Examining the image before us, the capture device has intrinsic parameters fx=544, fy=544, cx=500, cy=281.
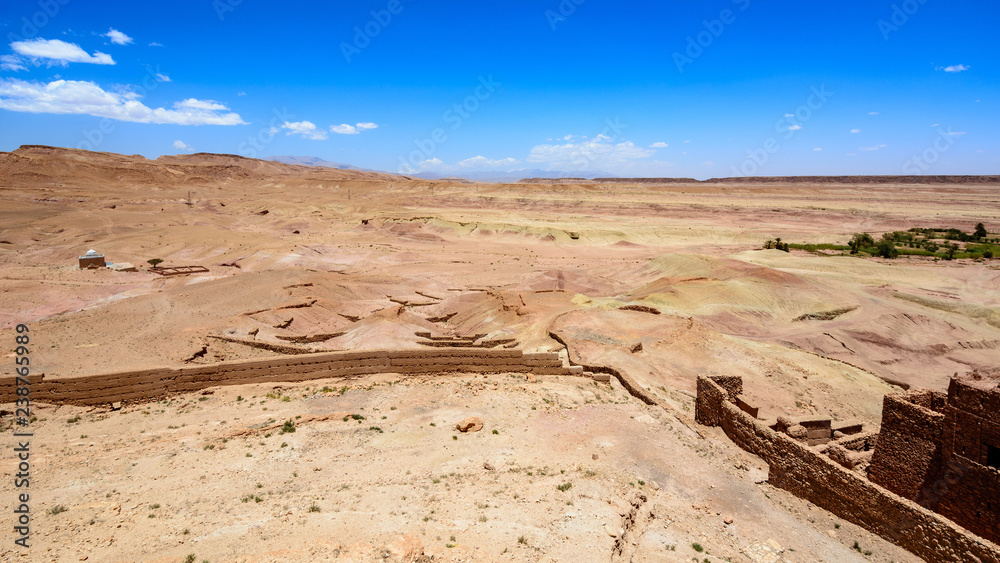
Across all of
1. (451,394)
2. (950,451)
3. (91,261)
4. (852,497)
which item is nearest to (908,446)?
(950,451)

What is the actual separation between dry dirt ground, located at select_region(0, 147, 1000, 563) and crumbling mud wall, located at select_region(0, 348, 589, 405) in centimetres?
37

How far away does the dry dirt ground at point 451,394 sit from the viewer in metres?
7.78

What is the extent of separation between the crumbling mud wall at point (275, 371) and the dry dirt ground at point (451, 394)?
1.23 ft

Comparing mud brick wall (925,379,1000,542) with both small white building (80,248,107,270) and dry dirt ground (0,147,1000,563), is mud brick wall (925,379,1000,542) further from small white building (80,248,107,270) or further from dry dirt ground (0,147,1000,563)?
small white building (80,248,107,270)

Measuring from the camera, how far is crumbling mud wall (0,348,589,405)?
1270 centimetres

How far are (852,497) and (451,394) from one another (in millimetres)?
8399

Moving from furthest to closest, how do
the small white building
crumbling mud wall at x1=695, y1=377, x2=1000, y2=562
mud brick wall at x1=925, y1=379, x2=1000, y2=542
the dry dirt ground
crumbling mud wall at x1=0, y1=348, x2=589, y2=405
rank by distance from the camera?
the small white building < crumbling mud wall at x1=0, y1=348, x2=589, y2=405 < mud brick wall at x1=925, y1=379, x2=1000, y2=542 < the dry dirt ground < crumbling mud wall at x1=695, y1=377, x2=1000, y2=562

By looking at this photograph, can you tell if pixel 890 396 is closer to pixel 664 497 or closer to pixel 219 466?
pixel 664 497

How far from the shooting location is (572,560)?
702 cm

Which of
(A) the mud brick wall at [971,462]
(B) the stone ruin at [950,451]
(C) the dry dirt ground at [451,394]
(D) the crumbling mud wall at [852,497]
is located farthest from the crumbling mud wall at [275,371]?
(A) the mud brick wall at [971,462]

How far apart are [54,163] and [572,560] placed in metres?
112

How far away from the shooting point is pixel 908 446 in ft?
31.6

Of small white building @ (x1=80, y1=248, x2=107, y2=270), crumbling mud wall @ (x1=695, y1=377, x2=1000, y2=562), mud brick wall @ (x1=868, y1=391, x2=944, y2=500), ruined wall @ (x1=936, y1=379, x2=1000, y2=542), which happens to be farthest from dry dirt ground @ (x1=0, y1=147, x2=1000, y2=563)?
mud brick wall @ (x1=868, y1=391, x2=944, y2=500)

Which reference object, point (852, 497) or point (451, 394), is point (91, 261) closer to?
point (451, 394)
